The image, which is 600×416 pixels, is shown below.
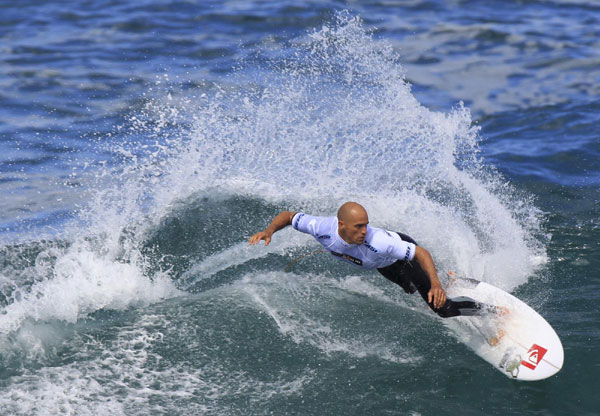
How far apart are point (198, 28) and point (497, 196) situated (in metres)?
12.6

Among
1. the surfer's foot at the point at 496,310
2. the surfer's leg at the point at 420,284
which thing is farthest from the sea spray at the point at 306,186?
the surfer's leg at the point at 420,284

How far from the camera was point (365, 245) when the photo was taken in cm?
754

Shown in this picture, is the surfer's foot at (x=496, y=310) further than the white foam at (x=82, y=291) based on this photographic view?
No

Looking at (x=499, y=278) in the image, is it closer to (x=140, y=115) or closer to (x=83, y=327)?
(x=83, y=327)

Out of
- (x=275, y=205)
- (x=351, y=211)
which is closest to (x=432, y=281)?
(x=351, y=211)

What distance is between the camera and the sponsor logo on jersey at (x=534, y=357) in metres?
7.41

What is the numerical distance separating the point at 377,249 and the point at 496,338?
A: 1.71 m

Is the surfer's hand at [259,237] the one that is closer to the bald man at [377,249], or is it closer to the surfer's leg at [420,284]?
the bald man at [377,249]

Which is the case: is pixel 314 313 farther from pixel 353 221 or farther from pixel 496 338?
pixel 496 338

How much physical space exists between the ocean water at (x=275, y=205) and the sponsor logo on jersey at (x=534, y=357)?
20 cm

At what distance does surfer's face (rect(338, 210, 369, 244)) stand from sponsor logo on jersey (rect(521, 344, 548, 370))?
2107mm

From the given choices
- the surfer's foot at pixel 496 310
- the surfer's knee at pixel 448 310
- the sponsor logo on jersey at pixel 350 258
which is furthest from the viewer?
the surfer's foot at pixel 496 310

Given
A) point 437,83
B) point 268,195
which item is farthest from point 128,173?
point 437,83

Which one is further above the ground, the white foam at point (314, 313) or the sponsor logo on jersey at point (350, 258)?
the sponsor logo on jersey at point (350, 258)
